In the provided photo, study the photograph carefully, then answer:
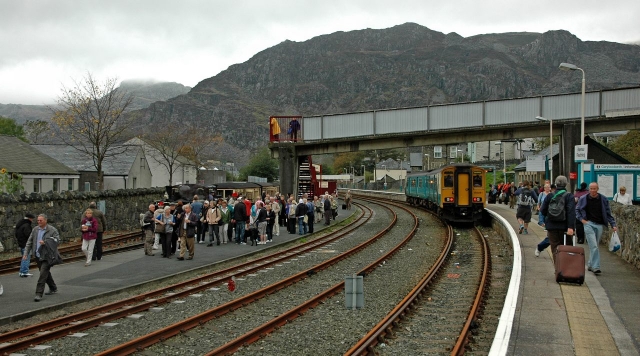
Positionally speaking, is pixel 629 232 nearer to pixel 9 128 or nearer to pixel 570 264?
pixel 570 264

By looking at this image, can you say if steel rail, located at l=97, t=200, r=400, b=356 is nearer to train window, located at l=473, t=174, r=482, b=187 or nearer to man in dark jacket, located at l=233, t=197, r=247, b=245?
man in dark jacket, located at l=233, t=197, r=247, b=245

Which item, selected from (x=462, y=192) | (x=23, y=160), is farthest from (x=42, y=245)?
(x=23, y=160)

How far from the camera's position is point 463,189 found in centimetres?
3019

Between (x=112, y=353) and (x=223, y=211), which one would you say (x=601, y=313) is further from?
(x=223, y=211)

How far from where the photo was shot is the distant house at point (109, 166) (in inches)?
1928

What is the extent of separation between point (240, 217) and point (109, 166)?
103ft

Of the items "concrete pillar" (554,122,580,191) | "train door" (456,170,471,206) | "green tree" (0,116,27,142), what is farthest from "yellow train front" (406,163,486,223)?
"green tree" (0,116,27,142)

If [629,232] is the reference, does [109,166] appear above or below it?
above

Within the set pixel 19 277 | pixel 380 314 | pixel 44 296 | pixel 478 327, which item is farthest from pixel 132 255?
pixel 478 327

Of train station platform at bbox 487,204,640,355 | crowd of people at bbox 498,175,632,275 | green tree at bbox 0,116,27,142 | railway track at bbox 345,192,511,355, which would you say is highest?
green tree at bbox 0,116,27,142

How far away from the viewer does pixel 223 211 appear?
2200 centimetres

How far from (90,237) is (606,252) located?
1341 cm

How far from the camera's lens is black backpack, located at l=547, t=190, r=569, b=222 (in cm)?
1159

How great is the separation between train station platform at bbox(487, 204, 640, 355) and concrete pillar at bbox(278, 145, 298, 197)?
2147 centimetres
